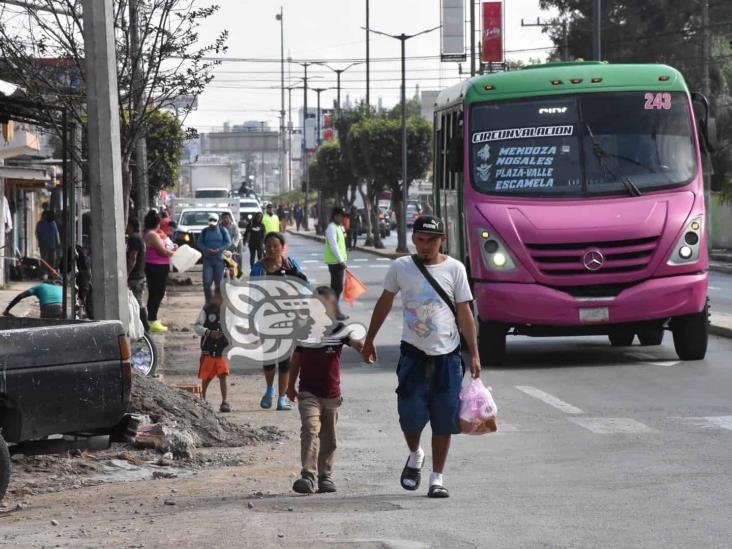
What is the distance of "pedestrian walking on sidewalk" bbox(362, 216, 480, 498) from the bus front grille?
7.40 metres

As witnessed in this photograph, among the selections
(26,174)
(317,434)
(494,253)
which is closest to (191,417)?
(317,434)

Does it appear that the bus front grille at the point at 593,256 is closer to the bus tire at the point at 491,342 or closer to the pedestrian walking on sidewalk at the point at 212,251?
the bus tire at the point at 491,342

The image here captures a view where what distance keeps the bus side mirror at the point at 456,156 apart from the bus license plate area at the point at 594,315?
2.32 metres

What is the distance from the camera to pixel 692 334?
17.4 m

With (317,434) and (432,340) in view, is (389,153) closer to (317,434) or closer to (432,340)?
(317,434)

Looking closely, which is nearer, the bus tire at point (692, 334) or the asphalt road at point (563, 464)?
the asphalt road at point (563, 464)

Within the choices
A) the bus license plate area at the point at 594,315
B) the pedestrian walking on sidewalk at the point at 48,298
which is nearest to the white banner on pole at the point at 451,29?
the bus license plate area at the point at 594,315

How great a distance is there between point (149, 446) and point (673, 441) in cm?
382

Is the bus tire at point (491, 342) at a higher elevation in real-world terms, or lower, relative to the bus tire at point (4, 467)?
lower

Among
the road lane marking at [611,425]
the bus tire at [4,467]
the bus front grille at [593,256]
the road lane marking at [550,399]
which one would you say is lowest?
the road lane marking at [550,399]

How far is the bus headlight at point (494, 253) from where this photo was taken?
1681 cm

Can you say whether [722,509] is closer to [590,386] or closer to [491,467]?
[491,467]

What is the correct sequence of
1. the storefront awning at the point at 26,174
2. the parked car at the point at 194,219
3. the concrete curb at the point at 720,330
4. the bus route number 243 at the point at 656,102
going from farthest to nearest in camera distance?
the parked car at the point at 194,219 < the storefront awning at the point at 26,174 < the concrete curb at the point at 720,330 < the bus route number 243 at the point at 656,102

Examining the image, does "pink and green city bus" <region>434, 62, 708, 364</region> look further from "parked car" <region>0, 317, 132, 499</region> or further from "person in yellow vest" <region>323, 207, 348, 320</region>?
"parked car" <region>0, 317, 132, 499</region>
